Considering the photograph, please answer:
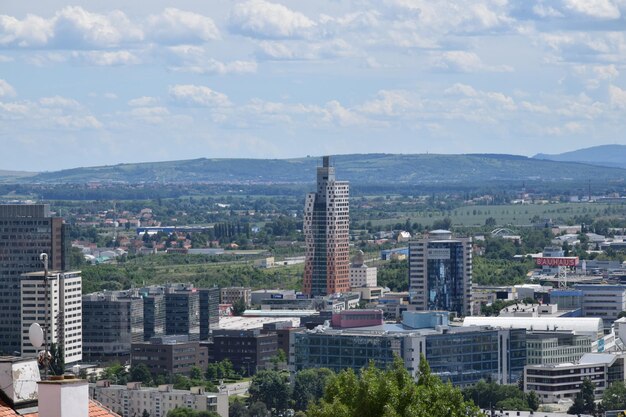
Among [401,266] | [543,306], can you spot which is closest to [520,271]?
[401,266]

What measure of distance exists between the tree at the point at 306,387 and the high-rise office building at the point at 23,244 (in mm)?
29825

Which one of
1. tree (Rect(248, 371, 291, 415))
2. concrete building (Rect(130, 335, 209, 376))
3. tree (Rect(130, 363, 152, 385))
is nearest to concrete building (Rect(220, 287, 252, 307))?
concrete building (Rect(130, 335, 209, 376))

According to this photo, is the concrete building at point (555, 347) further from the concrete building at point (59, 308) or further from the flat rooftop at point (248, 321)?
the concrete building at point (59, 308)

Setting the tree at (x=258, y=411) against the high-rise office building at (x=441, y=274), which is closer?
the tree at (x=258, y=411)

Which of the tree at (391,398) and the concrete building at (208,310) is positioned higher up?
the tree at (391,398)

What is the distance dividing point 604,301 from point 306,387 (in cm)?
4634

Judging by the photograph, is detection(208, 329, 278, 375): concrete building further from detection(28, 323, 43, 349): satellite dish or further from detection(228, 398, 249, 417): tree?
detection(28, 323, 43, 349): satellite dish

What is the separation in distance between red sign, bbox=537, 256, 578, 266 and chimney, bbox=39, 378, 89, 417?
147 metres

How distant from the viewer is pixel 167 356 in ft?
344

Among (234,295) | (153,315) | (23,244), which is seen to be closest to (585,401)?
(153,315)

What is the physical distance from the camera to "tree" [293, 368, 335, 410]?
3429 inches

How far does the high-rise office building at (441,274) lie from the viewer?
129m

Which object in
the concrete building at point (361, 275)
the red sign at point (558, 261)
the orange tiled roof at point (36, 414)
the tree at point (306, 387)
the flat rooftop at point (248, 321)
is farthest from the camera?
the red sign at point (558, 261)

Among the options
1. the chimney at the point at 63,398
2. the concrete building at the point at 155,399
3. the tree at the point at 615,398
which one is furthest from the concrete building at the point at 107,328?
the chimney at the point at 63,398
